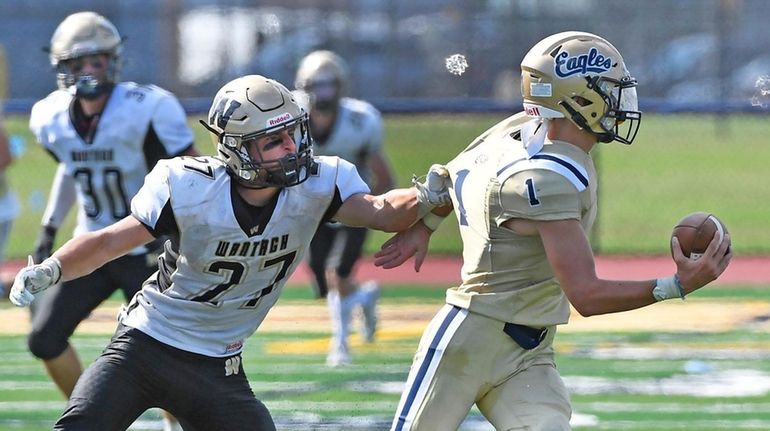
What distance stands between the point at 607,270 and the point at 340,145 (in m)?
3.75

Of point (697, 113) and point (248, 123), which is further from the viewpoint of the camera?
point (697, 113)

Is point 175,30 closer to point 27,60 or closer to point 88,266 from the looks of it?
point 27,60

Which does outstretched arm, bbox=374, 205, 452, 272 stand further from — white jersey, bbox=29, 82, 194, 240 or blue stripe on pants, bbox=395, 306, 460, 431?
white jersey, bbox=29, 82, 194, 240

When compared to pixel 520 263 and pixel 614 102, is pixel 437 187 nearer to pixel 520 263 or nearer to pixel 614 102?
pixel 520 263

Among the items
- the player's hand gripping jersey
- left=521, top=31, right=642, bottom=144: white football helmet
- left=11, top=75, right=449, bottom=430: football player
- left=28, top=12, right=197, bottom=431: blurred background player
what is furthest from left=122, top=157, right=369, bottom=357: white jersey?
left=28, top=12, right=197, bottom=431: blurred background player

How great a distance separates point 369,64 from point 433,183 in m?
13.2

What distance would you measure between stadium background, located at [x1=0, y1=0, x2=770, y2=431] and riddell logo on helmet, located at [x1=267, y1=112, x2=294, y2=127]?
6.86 feet

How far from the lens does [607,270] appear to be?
11625 mm

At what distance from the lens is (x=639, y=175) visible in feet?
64.4

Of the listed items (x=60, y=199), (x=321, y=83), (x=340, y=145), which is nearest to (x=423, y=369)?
(x=60, y=199)

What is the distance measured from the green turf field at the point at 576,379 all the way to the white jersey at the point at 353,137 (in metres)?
1.13

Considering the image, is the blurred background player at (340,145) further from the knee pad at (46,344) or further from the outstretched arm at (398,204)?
the outstretched arm at (398,204)

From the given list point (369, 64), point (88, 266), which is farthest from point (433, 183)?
point (369, 64)

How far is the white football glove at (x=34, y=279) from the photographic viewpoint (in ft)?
13.9
